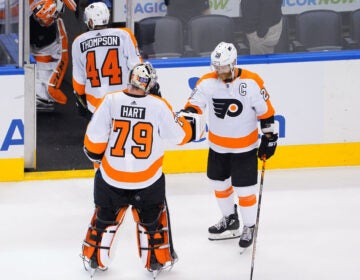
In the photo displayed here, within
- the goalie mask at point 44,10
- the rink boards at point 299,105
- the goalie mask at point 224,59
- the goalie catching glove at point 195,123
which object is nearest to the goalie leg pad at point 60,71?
the goalie mask at point 44,10

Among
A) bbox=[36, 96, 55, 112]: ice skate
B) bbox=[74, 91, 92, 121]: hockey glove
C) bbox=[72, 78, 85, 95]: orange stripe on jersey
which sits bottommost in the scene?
bbox=[36, 96, 55, 112]: ice skate

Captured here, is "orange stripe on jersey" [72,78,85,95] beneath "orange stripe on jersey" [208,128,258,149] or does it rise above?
above

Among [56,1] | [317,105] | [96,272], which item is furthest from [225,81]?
[56,1]

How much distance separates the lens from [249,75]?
626 centimetres

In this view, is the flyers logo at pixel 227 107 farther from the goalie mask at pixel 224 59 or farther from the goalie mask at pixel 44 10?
the goalie mask at pixel 44 10

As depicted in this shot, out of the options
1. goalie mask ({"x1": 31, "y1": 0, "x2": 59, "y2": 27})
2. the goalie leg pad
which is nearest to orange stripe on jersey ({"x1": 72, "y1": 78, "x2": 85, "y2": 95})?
goalie mask ({"x1": 31, "y1": 0, "x2": 59, "y2": 27})

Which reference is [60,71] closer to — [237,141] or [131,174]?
[237,141]

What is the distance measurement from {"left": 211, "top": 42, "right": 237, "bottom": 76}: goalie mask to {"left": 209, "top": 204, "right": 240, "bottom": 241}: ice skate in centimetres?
99

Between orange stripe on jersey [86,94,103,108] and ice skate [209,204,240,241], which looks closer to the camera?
ice skate [209,204,240,241]

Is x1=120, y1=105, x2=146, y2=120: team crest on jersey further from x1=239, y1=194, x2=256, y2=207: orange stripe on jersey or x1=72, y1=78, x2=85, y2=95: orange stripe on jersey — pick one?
x1=72, y1=78, x2=85, y2=95: orange stripe on jersey

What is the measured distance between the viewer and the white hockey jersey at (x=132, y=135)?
18.9ft

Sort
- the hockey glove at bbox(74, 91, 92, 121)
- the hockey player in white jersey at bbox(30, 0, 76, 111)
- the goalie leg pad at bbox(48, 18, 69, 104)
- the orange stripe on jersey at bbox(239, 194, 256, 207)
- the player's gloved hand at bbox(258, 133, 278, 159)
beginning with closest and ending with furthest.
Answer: the player's gloved hand at bbox(258, 133, 278, 159), the orange stripe on jersey at bbox(239, 194, 256, 207), the hockey glove at bbox(74, 91, 92, 121), the hockey player in white jersey at bbox(30, 0, 76, 111), the goalie leg pad at bbox(48, 18, 69, 104)

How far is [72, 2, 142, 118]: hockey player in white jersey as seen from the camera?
6988 millimetres

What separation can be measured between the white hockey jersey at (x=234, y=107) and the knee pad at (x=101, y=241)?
0.77 meters
